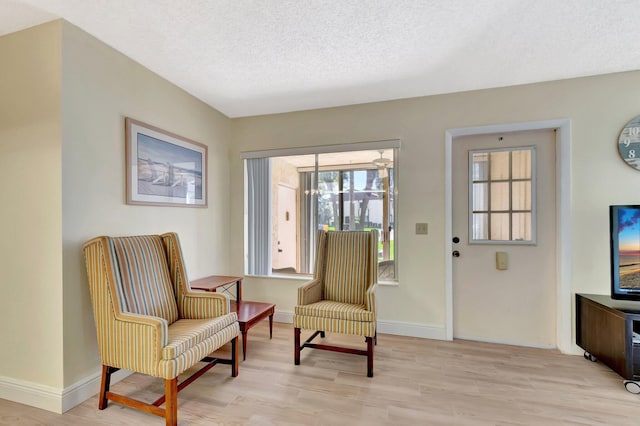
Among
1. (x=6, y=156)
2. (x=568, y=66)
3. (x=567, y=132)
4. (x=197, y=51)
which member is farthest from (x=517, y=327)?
(x=6, y=156)

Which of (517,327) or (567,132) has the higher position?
(567,132)

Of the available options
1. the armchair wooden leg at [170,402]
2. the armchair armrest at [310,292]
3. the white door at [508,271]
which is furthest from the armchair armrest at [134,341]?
the white door at [508,271]

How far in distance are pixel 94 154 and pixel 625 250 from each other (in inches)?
162

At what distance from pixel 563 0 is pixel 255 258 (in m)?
3.48

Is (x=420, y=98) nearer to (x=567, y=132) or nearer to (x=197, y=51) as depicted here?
(x=567, y=132)

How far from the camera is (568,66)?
2.48m

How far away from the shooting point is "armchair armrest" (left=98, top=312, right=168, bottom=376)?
1.72 m

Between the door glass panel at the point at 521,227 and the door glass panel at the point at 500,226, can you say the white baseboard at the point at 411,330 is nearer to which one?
the door glass panel at the point at 500,226

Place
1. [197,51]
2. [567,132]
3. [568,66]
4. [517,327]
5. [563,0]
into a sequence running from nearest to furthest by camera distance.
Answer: [563,0] < [197,51] < [568,66] < [567,132] < [517,327]

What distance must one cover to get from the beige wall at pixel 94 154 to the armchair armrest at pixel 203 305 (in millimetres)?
608

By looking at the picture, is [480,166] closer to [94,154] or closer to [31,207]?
[94,154]

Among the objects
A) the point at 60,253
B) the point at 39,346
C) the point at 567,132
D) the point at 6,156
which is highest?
the point at 567,132

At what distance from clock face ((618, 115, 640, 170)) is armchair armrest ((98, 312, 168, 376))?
385 cm

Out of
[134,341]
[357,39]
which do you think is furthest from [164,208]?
Answer: [357,39]
